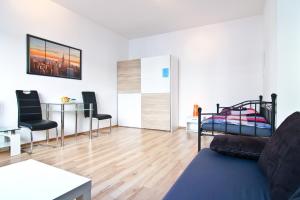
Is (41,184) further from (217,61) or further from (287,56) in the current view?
(217,61)

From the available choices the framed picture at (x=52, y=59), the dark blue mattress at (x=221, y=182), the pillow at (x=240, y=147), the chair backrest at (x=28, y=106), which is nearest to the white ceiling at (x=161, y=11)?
the framed picture at (x=52, y=59)

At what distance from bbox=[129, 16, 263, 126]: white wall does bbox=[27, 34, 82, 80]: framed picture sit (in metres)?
2.21

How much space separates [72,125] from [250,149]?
11.2 ft

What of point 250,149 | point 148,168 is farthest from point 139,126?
point 250,149

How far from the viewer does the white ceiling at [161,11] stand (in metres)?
3.35

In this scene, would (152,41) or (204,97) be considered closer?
(204,97)

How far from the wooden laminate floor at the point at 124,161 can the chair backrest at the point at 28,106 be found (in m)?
0.52

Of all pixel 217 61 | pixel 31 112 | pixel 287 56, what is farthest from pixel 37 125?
pixel 217 61

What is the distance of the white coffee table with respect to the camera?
0.92m

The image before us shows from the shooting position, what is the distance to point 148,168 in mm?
2121

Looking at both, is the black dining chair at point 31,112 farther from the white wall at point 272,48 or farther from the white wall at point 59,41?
the white wall at point 272,48

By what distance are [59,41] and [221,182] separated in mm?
3693

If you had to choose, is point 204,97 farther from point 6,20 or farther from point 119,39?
point 6,20

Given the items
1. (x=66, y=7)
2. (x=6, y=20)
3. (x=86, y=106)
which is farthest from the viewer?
(x=86, y=106)
